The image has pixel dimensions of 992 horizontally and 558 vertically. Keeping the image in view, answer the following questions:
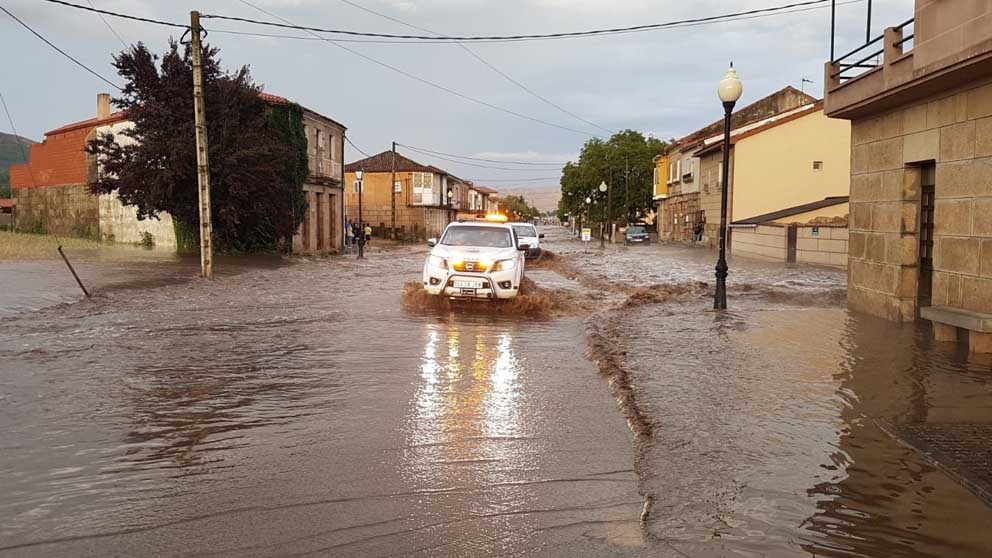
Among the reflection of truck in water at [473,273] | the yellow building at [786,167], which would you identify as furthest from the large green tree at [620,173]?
Result: the reflection of truck in water at [473,273]

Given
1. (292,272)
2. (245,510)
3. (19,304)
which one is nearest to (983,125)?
(245,510)

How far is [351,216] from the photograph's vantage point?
216ft

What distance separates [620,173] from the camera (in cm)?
7444

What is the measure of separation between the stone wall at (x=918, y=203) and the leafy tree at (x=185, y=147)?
20022 mm

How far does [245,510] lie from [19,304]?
37.5 ft

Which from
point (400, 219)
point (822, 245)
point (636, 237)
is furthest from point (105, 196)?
point (636, 237)

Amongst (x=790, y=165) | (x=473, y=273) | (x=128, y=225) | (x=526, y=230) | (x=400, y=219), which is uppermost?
(x=790, y=165)

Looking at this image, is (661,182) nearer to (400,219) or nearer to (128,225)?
(400,219)

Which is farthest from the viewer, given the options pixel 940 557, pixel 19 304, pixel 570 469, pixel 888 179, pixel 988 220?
pixel 19 304

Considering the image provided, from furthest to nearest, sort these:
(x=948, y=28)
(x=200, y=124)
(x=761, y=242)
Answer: (x=761, y=242) < (x=200, y=124) < (x=948, y=28)

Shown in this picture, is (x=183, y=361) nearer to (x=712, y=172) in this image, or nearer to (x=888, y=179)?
(x=888, y=179)

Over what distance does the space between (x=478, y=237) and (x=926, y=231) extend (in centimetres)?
749

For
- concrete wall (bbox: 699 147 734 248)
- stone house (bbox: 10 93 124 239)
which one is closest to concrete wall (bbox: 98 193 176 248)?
stone house (bbox: 10 93 124 239)

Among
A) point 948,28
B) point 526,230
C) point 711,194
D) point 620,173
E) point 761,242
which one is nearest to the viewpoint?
point 948,28
